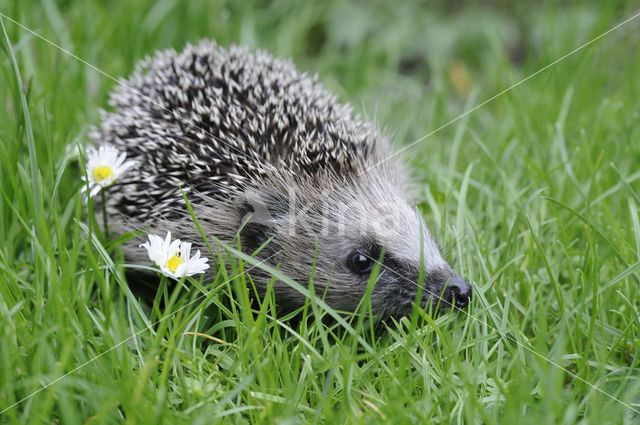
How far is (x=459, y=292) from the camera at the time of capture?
3.53 meters

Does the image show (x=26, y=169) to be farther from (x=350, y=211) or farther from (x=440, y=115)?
(x=440, y=115)

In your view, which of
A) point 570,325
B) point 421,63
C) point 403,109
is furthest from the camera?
point 421,63

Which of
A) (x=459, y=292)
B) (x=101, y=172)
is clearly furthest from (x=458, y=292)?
(x=101, y=172)

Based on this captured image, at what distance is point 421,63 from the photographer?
26.9 ft

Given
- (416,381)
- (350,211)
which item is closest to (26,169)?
(350,211)

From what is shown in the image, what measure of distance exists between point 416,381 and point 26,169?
2751 mm

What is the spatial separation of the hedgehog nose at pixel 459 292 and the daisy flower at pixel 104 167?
2.19 meters

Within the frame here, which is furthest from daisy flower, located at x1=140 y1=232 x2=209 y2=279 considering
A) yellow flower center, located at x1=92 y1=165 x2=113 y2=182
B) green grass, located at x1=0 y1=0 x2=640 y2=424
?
yellow flower center, located at x1=92 y1=165 x2=113 y2=182

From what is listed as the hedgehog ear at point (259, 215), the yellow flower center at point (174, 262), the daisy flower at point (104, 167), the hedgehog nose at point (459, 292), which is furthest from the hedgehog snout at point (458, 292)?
the daisy flower at point (104, 167)

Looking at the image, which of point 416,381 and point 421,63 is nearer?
point 416,381

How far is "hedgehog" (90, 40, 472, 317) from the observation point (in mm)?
3809

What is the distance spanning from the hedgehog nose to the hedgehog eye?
1.74 ft

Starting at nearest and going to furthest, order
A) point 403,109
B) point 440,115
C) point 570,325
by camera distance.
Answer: point 570,325, point 440,115, point 403,109

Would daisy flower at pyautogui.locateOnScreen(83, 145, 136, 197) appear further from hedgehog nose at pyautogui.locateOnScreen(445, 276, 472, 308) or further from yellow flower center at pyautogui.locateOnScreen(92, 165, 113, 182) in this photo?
hedgehog nose at pyautogui.locateOnScreen(445, 276, 472, 308)
